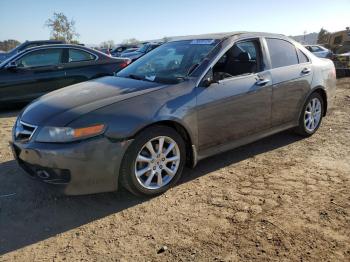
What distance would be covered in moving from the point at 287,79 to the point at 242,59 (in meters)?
0.75

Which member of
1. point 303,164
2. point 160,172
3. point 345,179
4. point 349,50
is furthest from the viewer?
point 349,50

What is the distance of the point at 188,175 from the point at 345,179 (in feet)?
5.82

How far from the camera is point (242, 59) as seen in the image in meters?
4.90

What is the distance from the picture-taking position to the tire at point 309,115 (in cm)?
563

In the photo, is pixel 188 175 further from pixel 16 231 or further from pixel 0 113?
pixel 0 113

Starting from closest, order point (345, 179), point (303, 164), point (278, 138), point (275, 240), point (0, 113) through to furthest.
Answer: point (275, 240) → point (345, 179) → point (303, 164) → point (278, 138) → point (0, 113)

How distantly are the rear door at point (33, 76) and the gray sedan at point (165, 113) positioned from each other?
3801 millimetres

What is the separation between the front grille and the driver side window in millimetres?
2284

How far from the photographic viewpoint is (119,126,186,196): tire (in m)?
3.68

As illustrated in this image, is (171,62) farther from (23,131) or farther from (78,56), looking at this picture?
(78,56)

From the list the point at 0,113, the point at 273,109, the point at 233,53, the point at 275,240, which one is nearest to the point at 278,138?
the point at 273,109

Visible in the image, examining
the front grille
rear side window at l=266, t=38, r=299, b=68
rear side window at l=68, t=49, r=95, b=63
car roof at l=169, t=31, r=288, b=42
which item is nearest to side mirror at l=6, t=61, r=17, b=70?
rear side window at l=68, t=49, r=95, b=63

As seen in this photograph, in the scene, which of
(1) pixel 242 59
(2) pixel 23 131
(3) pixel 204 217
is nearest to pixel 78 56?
(1) pixel 242 59

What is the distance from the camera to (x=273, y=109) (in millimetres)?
5008
